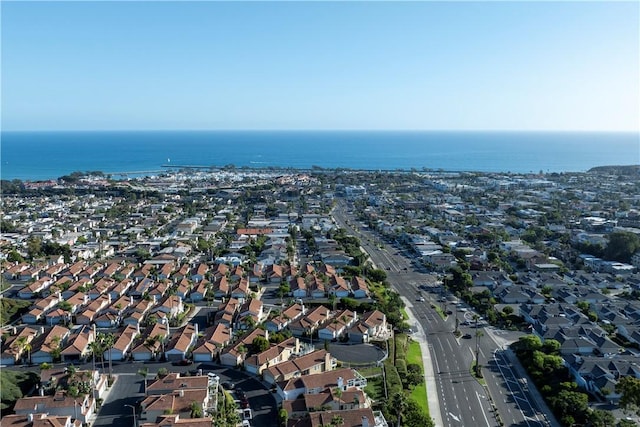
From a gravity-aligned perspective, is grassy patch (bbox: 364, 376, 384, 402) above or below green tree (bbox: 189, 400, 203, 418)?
below

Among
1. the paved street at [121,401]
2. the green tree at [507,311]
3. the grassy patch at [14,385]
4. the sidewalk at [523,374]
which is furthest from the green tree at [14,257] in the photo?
the green tree at [507,311]

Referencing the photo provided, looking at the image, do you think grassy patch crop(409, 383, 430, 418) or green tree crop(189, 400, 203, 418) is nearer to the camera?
green tree crop(189, 400, 203, 418)

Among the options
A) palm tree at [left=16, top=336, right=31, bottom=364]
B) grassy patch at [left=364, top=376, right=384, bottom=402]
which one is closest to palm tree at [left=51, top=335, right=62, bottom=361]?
palm tree at [left=16, top=336, right=31, bottom=364]

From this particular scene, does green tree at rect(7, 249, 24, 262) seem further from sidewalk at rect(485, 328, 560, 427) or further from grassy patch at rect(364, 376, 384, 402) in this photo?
sidewalk at rect(485, 328, 560, 427)

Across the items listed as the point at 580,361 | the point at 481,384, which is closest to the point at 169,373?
the point at 481,384

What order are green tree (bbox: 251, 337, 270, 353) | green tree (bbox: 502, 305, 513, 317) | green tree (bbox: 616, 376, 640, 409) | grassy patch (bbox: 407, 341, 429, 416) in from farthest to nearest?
green tree (bbox: 502, 305, 513, 317), green tree (bbox: 251, 337, 270, 353), grassy patch (bbox: 407, 341, 429, 416), green tree (bbox: 616, 376, 640, 409)

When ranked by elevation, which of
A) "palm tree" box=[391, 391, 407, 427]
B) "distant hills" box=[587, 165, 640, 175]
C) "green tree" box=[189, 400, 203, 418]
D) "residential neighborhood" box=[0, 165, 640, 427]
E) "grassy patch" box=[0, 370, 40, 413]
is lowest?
"distant hills" box=[587, 165, 640, 175]

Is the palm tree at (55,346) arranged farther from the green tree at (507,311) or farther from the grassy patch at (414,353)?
the green tree at (507,311)

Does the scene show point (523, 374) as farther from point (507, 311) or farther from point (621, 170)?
point (621, 170)
